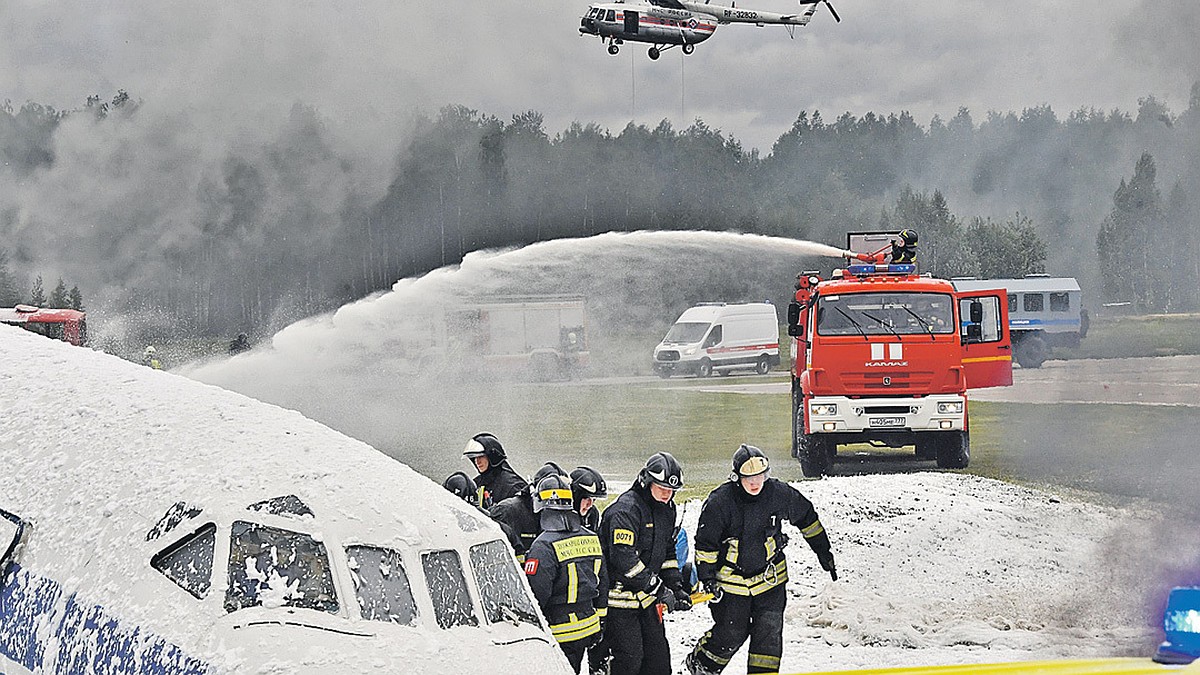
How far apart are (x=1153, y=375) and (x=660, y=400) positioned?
30.8 ft

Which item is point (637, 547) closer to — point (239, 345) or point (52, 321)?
point (52, 321)

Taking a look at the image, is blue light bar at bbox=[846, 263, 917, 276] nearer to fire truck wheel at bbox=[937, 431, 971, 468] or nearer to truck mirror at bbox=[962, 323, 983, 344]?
truck mirror at bbox=[962, 323, 983, 344]

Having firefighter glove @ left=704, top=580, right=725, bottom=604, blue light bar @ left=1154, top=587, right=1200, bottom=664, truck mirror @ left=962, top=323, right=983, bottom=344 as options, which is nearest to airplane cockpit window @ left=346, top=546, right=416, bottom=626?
blue light bar @ left=1154, top=587, right=1200, bottom=664

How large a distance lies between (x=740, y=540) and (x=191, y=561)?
490 cm

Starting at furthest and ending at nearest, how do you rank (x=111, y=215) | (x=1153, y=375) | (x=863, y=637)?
(x=111, y=215) → (x=1153, y=375) → (x=863, y=637)

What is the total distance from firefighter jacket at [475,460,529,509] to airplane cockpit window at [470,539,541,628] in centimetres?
448

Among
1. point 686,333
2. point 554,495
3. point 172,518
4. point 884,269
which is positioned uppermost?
point 884,269

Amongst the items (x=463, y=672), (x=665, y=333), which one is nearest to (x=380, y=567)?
(x=463, y=672)

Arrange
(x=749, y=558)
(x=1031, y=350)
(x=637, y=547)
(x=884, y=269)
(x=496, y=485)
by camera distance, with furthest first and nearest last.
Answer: (x=1031, y=350) → (x=884, y=269) → (x=496, y=485) → (x=749, y=558) → (x=637, y=547)

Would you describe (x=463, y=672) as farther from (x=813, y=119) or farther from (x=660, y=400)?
(x=813, y=119)

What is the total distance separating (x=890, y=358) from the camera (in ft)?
50.4

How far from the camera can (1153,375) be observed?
2255cm

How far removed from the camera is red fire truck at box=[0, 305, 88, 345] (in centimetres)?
2077

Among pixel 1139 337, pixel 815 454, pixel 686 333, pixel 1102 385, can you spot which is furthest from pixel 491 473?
pixel 1139 337
